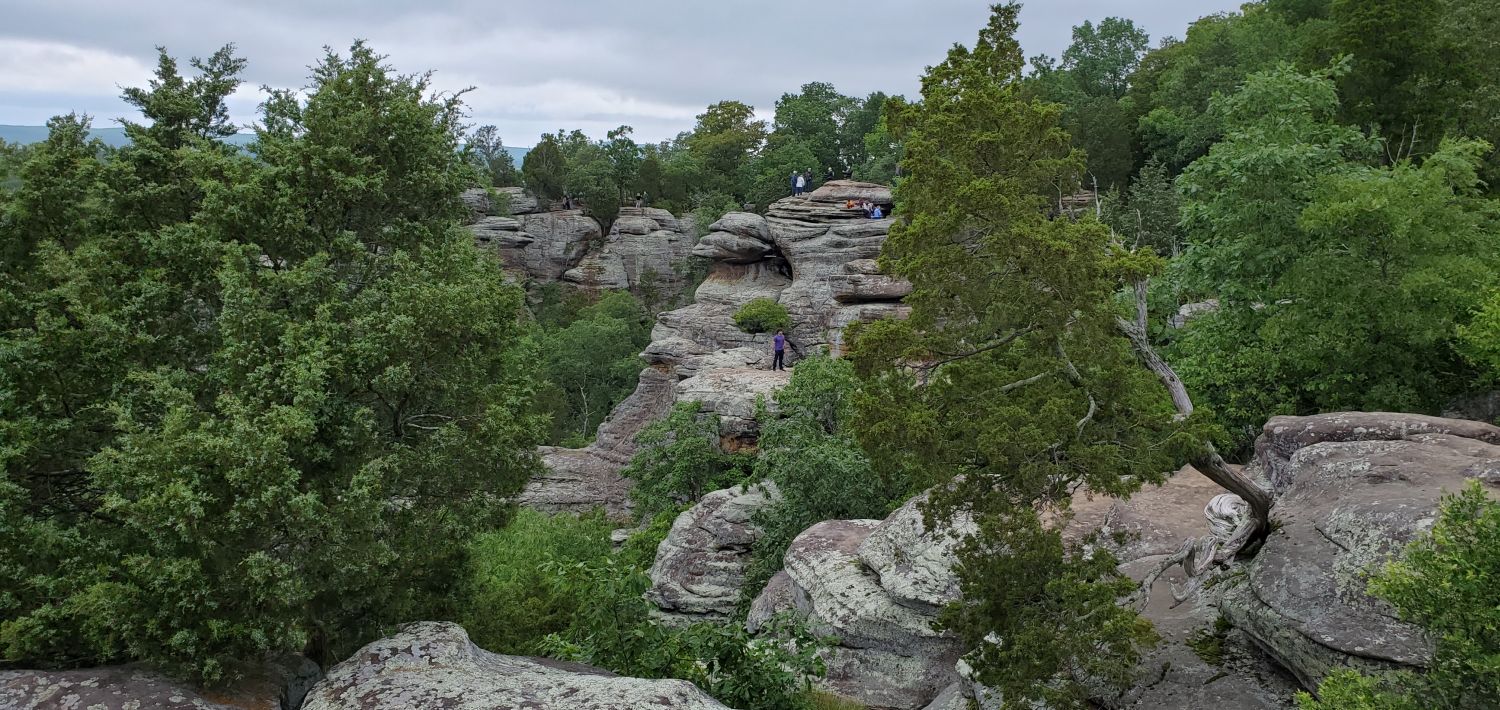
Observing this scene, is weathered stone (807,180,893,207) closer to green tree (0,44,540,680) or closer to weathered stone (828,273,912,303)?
weathered stone (828,273,912,303)

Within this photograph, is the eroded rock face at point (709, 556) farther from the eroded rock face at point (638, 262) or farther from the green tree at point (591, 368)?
the eroded rock face at point (638, 262)

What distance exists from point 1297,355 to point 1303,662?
10.5 meters

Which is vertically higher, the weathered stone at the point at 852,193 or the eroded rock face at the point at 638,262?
the weathered stone at the point at 852,193

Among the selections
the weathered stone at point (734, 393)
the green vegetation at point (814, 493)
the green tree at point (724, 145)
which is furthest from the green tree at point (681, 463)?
the green tree at point (724, 145)

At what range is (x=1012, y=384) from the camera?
357 inches

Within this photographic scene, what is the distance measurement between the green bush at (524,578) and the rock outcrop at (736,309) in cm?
210

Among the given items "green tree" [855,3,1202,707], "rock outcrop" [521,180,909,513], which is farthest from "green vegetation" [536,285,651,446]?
"green tree" [855,3,1202,707]

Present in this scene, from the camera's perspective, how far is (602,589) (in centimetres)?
824

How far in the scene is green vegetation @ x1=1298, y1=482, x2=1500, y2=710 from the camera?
5.32 meters

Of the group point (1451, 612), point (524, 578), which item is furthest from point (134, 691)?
point (524, 578)

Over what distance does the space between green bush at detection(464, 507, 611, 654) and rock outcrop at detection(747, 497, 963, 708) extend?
4030 mm

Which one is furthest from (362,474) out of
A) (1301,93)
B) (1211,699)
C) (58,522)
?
(1301,93)

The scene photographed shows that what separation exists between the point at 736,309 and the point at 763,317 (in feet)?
8.96

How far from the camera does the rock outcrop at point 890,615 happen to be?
12594 mm
